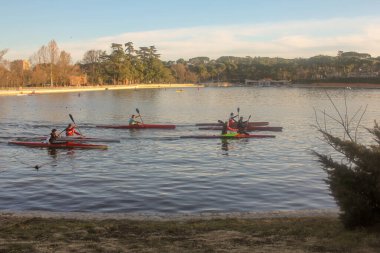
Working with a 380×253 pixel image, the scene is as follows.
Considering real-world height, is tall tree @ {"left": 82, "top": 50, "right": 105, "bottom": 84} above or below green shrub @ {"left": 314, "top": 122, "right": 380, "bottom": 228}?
above

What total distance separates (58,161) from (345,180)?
18720 millimetres

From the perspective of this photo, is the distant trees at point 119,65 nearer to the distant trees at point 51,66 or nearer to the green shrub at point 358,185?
the distant trees at point 51,66

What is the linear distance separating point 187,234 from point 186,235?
0.37 ft

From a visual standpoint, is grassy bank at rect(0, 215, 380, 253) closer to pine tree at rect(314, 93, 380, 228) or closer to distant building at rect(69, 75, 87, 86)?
pine tree at rect(314, 93, 380, 228)

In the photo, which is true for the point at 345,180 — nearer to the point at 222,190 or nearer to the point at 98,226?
the point at 98,226

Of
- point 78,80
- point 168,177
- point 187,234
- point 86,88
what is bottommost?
point 168,177

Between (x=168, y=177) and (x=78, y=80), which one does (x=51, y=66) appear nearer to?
(x=78, y=80)

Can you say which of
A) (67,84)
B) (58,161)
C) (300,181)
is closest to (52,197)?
(58,161)

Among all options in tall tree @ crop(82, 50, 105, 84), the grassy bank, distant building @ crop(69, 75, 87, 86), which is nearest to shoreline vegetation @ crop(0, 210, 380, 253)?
the grassy bank

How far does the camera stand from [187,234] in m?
9.40

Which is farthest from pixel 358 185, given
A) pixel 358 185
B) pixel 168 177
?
pixel 168 177

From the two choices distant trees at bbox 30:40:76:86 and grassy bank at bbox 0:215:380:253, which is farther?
distant trees at bbox 30:40:76:86

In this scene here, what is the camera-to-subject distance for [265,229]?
31.4ft

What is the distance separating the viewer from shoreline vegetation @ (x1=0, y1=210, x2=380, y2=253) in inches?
315
